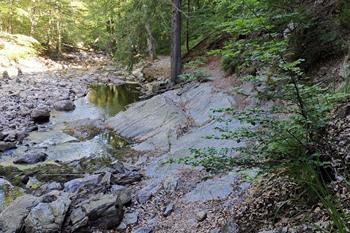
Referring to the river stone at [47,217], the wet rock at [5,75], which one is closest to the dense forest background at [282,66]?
the river stone at [47,217]

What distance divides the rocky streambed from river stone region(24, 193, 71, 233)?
0.01 metres

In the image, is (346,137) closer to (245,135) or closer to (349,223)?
(245,135)

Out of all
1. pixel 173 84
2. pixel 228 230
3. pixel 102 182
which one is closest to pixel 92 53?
pixel 173 84

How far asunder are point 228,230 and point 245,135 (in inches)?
55.6

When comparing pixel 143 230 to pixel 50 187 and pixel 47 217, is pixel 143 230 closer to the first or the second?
pixel 47 217

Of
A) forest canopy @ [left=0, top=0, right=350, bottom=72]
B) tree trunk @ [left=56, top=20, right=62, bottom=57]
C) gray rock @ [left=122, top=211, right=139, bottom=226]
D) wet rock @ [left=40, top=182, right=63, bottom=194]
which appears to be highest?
forest canopy @ [left=0, top=0, right=350, bottom=72]

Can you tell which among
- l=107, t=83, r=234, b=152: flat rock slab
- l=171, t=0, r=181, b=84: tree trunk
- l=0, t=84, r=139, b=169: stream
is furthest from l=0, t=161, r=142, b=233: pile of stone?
l=171, t=0, r=181, b=84: tree trunk

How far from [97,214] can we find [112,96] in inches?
464

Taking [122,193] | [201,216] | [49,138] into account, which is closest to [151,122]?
[49,138]

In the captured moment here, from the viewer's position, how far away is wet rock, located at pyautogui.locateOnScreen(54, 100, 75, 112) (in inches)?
594

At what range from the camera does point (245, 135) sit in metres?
3.63

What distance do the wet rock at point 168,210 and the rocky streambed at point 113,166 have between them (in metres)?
0.02

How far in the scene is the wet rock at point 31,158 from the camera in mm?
9406

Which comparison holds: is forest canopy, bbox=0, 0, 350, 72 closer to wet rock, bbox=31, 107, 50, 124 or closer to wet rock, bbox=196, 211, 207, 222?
wet rock, bbox=196, 211, 207, 222
